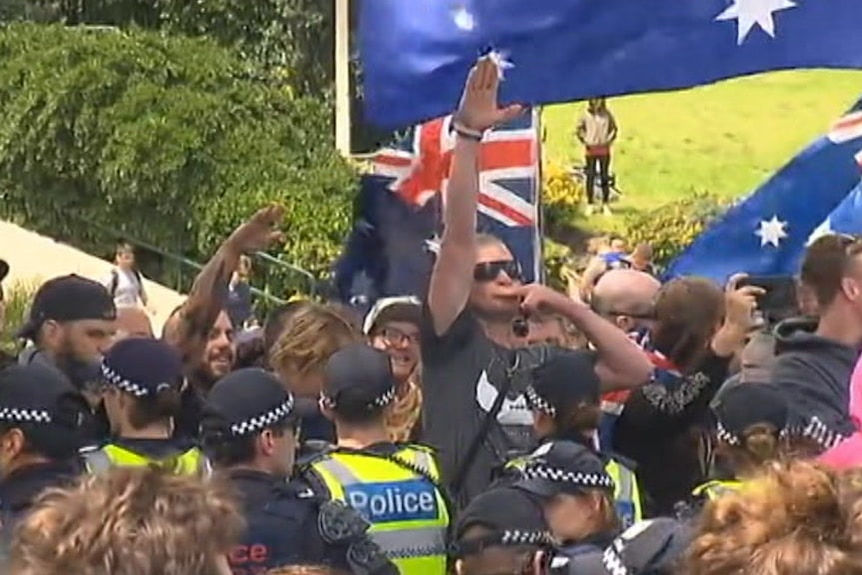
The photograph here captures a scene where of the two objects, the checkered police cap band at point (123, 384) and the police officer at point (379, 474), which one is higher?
the checkered police cap band at point (123, 384)

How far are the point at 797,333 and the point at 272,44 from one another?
2168 cm

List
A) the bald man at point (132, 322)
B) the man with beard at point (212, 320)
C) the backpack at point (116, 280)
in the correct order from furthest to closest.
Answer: the backpack at point (116, 280), the bald man at point (132, 322), the man with beard at point (212, 320)

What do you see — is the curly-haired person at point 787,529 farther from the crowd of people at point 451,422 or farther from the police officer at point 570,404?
the police officer at point 570,404

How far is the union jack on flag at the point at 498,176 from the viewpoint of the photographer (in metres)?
9.33

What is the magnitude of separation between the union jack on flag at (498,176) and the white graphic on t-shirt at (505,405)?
321cm

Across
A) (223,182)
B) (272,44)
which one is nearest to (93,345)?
(223,182)

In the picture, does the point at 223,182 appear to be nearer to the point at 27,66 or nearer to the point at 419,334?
the point at 27,66

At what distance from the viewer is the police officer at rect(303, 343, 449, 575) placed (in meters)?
5.12

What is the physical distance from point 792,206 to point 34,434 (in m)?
4.16

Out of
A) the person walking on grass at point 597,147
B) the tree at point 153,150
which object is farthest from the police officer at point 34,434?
the person walking on grass at point 597,147

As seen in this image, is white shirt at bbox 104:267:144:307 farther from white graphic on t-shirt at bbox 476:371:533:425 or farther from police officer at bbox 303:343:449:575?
police officer at bbox 303:343:449:575

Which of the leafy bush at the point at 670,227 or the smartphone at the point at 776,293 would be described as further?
the leafy bush at the point at 670,227

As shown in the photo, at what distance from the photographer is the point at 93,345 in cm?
656

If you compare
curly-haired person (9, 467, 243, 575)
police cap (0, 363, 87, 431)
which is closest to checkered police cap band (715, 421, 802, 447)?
police cap (0, 363, 87, 431)
